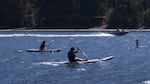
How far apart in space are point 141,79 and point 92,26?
359 ft

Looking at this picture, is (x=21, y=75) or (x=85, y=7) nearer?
(x=21, y=75)

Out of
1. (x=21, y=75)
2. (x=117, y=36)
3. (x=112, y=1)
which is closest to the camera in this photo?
(x=21, y=75)

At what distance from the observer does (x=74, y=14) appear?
15838cm

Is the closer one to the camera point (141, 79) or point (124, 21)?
point (141, 79)

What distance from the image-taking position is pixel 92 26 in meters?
154

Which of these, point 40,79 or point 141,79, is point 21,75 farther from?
point 141,79

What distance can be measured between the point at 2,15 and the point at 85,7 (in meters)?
21.5

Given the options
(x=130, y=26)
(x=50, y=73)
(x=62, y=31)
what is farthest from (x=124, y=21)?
(x=50, y=73)

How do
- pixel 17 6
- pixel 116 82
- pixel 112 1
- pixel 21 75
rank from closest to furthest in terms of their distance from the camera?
pixel 116 82 < pixel 21 75 < pixel 17 6 < pixel 112 1

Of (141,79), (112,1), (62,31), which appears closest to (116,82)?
(141,79)

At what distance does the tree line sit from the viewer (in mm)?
151500

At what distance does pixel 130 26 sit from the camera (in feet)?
507

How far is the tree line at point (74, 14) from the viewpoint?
152 meters

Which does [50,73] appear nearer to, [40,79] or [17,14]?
[40,79]
